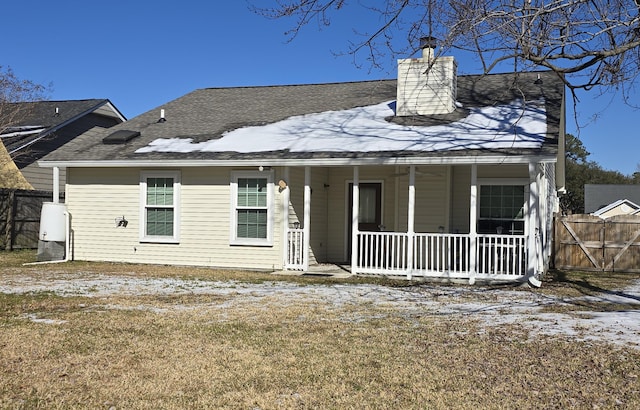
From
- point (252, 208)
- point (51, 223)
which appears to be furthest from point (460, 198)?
point (51, 223)

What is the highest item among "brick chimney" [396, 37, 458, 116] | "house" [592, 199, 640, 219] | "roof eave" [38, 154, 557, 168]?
"brick chimney" [396, 37, 458, 116]

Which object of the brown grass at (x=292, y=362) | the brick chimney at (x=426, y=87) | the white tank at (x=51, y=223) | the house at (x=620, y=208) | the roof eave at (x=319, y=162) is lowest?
the brown grass at (x=292, y=362)

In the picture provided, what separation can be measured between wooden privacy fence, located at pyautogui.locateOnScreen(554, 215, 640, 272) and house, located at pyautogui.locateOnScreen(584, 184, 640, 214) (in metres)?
27.2

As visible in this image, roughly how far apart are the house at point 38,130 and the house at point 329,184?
8.35 meters

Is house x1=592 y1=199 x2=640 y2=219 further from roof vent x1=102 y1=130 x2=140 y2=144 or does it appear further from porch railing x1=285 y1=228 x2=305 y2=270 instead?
roof vent x1=102 y1=130 x2=140 y2=144

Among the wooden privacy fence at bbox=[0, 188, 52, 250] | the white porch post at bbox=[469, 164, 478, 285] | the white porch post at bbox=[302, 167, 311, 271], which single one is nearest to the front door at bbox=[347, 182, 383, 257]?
the white porch post at bbox=[302, 167, 311, 271]

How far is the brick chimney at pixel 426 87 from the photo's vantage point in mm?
14641

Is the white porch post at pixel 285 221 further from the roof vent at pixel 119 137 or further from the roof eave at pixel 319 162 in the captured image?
the roof vent at pixel 119 137

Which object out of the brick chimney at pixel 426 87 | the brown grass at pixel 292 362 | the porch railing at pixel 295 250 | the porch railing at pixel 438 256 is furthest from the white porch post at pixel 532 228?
the porch railing at pixel 295 250

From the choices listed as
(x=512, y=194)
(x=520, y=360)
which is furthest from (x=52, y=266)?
(x=520, y=360)

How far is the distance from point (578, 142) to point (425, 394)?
56250 millimetres

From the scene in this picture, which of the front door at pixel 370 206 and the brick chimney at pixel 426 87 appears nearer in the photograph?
the brick chimney at pixel 426 87

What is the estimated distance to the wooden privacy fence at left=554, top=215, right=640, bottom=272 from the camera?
50.3 feet

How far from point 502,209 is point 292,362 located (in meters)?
9.24
